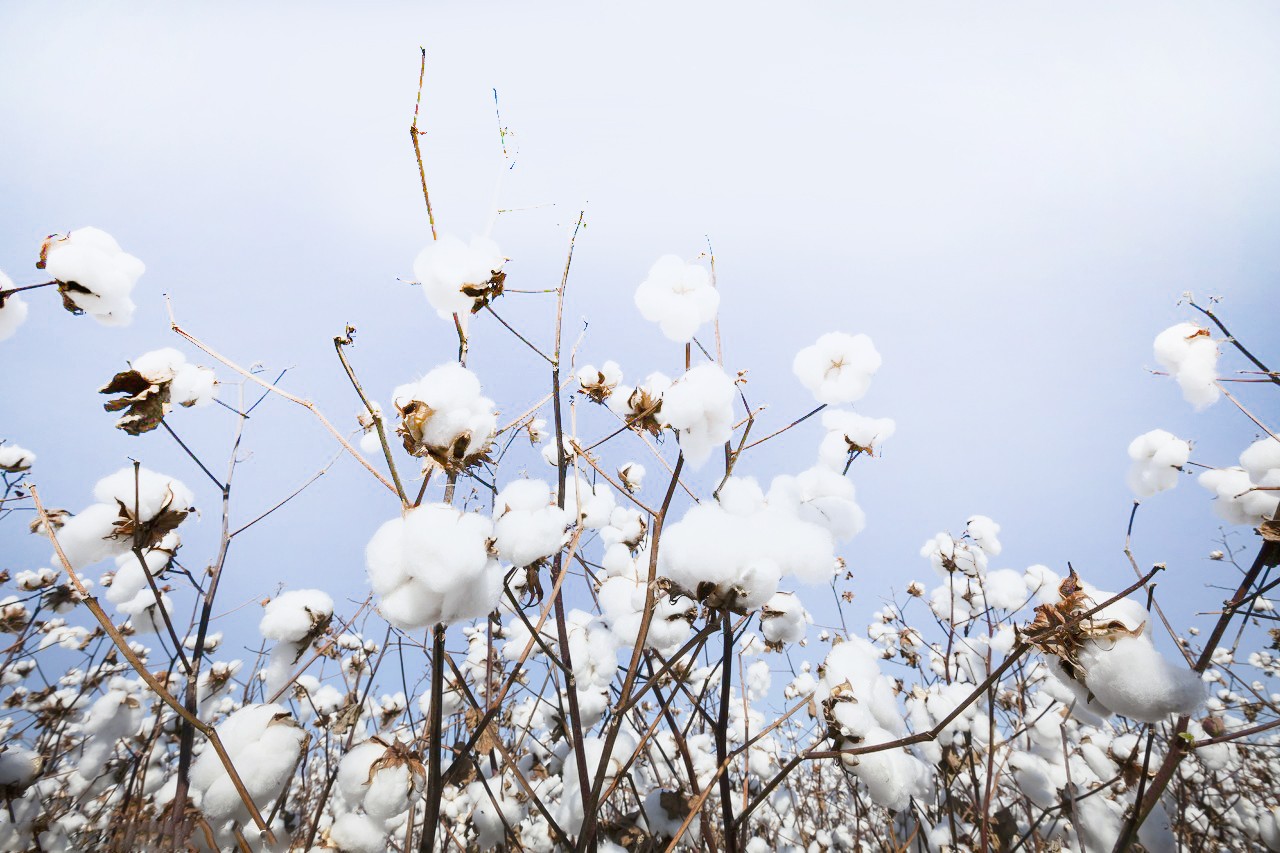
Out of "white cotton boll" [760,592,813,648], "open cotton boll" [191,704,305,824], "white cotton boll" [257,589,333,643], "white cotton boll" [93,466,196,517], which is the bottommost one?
"open cotton boll" [191,704,305,824]

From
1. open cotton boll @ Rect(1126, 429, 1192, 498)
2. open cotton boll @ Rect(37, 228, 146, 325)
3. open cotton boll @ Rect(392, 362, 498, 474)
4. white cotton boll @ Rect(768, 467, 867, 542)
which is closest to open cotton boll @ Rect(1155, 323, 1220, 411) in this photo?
open cotton boll @ Rect(1126, 429, 1192, 498)

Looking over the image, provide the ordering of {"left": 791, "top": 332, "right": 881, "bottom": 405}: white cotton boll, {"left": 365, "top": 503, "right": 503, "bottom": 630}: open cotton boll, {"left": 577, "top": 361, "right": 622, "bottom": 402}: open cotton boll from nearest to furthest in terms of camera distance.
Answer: {"left": 365, "top": 503, "right": 503, "bottom": 630}: open cotton boll → {"left": 791, "top": 332, "right": 881, "bottom": 405}: white cotton boll → {"left": 577, "top": 361, "right": 622, "bottom": 402}: open cotton boll

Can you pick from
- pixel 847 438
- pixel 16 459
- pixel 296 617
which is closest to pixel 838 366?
pixel 847 438

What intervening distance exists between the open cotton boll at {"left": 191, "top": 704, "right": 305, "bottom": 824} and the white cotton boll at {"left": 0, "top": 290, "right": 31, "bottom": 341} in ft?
3.51

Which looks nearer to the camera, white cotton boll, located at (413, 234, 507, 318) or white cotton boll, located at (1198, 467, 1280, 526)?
white cotton boll, located at (413, 234, 507, 318)

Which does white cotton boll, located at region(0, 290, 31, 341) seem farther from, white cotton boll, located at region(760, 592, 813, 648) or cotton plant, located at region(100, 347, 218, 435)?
white cotton boll, located at region(760, 592, 813, 648)

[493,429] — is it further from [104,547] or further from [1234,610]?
[1234,610]

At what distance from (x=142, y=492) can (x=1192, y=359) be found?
3487mm

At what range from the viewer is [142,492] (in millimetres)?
1148

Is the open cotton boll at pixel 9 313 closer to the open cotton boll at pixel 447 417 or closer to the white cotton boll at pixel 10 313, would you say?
the white cotton boll at pixel 10 313

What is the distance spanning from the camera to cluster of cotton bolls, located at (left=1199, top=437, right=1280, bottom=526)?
4.69 feet

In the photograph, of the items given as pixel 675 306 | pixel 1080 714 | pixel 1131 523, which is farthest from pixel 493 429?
pixel 1080 714

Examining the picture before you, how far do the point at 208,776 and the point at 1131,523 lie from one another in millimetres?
2548

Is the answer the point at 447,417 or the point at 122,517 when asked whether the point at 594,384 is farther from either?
the point at 122,517
